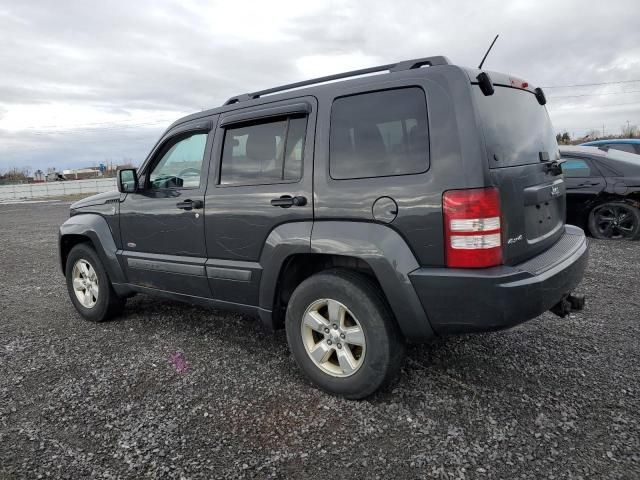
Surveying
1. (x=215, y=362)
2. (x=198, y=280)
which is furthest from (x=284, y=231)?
(x=215, y=362)

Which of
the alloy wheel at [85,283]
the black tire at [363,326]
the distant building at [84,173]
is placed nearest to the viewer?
the black tire at [363,326]

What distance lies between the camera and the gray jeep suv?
2.53 meters

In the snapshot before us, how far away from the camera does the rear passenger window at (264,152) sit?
3.19 metres

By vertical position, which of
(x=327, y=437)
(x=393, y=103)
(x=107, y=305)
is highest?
(x=393, y=103)

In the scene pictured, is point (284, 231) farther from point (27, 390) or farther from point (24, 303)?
point (24, 303)

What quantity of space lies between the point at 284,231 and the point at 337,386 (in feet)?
3.46

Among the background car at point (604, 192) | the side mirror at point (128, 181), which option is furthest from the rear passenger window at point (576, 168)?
the side mirror at point (128, 181)

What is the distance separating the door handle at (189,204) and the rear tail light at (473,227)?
6.43 ft

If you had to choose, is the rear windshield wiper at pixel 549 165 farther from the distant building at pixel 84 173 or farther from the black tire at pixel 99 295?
the distant building at pixel 84 173

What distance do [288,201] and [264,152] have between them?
490mm

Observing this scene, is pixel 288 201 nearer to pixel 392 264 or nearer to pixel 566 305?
pixel 392 264

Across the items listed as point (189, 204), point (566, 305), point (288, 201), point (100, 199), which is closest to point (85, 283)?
point (100, 199)

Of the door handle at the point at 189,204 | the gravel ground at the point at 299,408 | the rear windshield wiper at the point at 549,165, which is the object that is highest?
the rear windshield wiper at the point at 549,165

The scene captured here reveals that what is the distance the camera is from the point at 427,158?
8.59 ft
